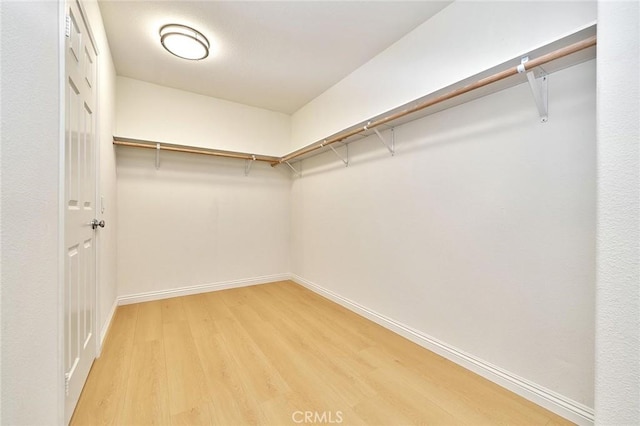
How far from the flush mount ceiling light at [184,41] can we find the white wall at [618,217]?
7.95 feet

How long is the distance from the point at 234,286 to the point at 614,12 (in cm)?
369

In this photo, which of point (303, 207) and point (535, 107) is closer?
point (535, 107)

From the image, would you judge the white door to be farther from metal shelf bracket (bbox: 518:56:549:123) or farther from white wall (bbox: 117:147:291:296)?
metal shelf bracket (bbox: 518:56:549:123)

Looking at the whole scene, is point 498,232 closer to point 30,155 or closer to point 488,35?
point 488,35

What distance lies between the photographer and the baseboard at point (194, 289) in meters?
2.82

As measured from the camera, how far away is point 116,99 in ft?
9.09

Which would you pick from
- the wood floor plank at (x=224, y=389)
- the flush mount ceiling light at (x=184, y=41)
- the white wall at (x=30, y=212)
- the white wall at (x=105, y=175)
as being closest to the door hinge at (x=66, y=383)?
the white wall at (x=30, y=212)

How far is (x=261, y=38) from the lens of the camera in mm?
2172

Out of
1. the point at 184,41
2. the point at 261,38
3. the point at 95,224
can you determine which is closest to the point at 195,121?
the point at 184,41

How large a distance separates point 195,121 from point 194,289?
2.04 m

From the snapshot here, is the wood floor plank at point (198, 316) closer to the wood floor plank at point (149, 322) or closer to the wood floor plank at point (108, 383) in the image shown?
the wood floor plank at point (149, 322)

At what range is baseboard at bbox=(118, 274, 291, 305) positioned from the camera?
2.82 metres

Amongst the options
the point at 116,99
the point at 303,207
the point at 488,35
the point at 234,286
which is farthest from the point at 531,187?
the point at 116,99

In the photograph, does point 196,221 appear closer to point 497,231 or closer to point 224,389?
point 224,389
